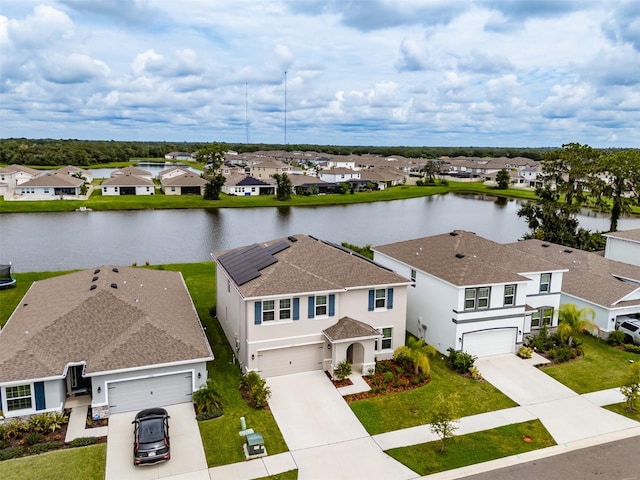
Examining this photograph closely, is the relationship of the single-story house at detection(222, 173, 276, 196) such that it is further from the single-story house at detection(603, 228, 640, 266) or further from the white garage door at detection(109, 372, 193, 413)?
the white garage door at detection(109, 372, 193, 413)

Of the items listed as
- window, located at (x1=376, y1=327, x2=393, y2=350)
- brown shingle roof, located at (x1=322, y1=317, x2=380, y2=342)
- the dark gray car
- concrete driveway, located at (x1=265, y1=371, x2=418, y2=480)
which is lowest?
concrete driveway, located at (x1=265, y1=371, x2=418, y2=480)

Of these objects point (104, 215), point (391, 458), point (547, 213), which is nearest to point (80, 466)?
point (391, 458)

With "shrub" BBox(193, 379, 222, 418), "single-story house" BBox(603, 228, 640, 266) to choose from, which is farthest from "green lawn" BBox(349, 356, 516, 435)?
"single-story house" BBox(603, 228, 640, 266)

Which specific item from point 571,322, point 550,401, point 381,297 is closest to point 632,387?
point 550,401

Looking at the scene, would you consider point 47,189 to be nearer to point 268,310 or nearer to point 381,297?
point 268,310

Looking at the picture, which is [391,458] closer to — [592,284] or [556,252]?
[592,284]

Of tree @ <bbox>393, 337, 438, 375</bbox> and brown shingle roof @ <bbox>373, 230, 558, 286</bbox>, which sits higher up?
brown shingle roof @ <bbox>373, 230, 558, 286</bbox>

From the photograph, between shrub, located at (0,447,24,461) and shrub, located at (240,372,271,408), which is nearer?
shrub, located at (0,447,24,461)
